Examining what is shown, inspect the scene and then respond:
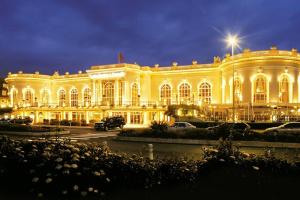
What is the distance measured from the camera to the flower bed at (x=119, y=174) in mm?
8062

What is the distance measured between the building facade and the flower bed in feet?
87.5

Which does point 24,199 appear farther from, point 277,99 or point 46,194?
point 277,99

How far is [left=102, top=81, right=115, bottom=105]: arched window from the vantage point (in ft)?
207

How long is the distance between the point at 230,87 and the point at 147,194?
150ft

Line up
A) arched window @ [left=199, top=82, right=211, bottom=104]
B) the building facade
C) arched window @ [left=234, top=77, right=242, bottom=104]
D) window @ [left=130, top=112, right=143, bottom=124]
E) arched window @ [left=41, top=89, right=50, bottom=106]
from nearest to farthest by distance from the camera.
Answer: the building facade → arched window @ [left=234, top=77, right=242, bottom=104] → window @ [left=130, top=112, right=143, bottom=124] → arched window @ [left=199, top=82, right=211, bottom=104] → arched window @ [left=41, top=89, right=50, bottom=106]

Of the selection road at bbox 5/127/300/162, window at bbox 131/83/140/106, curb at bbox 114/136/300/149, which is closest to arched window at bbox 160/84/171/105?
window at bbox 131/83/140/106

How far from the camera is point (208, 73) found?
60594mm

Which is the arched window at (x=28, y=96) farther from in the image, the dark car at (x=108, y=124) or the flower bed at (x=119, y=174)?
the flower bed at (x=119, y=174)

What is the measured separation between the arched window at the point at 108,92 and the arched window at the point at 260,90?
27189 millimetres

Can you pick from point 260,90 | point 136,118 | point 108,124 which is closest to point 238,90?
point 260,90

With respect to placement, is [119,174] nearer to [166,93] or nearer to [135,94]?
[135,94]

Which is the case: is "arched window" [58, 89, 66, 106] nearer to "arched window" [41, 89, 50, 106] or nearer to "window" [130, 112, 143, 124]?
"arched window" [41, 89, 50, 106]

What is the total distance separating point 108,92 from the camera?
63656 millimetres

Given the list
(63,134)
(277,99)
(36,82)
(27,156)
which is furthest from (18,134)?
(36,82)
